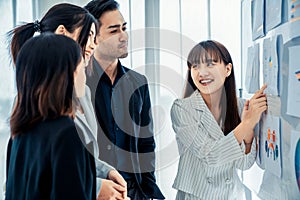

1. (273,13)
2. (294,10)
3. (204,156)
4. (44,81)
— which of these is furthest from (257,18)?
(44,81)

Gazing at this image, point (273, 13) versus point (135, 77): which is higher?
point (273, 13)

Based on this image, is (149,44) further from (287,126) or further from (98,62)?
(287,126)

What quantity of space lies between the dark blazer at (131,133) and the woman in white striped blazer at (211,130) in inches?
6.2

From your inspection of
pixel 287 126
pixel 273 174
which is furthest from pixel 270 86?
pixel 273 174

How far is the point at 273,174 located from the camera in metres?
1.41

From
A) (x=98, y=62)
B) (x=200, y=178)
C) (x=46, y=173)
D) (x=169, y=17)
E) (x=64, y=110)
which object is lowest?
(x=200, y=178)

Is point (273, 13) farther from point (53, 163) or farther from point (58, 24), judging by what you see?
point (53, 163)

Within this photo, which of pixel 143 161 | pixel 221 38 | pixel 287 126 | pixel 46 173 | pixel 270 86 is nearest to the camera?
pixel 46 173

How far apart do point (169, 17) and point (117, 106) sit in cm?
65

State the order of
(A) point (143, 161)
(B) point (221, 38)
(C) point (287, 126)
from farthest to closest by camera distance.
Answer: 1. (B) point (221, 38)
2. (A) point (143, 161)
3. (C) point (287, 126)

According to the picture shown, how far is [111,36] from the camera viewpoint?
1749 mm

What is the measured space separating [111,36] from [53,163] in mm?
914

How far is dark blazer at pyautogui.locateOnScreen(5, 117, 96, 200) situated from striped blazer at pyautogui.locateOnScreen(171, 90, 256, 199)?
0.71m

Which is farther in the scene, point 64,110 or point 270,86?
point 270,86
